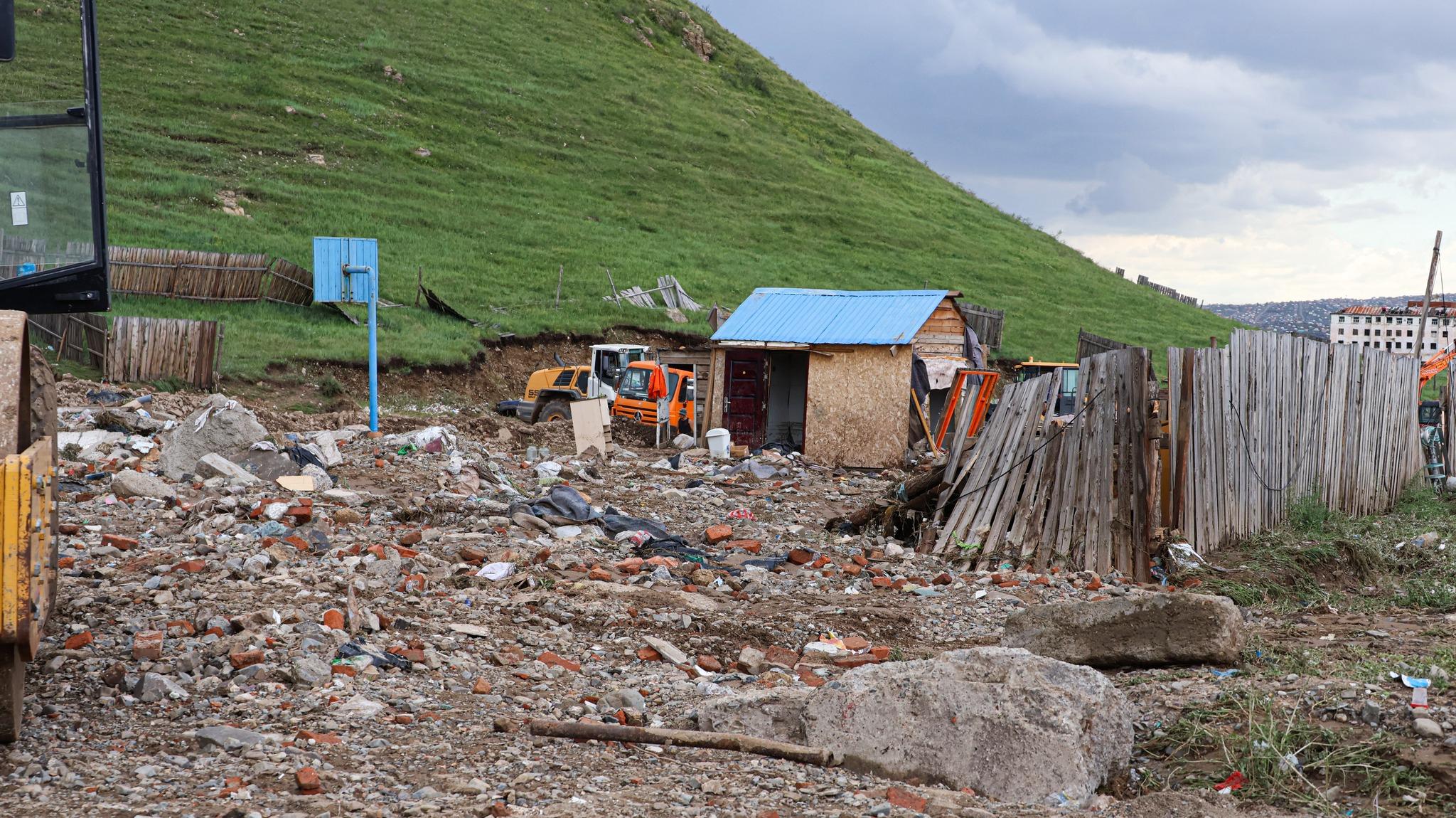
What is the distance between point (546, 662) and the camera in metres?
5.96

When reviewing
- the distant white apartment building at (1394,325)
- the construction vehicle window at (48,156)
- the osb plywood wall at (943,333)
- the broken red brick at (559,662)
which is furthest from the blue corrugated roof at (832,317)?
the distant white apartment building at (1394,325)

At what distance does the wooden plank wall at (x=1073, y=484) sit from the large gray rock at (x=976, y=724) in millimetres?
4027

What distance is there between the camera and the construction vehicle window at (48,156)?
15.8 ft

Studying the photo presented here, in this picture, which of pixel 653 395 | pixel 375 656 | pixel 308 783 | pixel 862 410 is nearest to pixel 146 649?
pixel 375 656

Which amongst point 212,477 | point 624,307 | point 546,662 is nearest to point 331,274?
point 212,477

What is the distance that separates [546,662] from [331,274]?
1049 centimetres

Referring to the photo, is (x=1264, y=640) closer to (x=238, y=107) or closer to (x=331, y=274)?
(x=331, y=274)

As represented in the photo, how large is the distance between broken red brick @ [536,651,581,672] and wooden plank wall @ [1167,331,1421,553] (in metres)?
5.18

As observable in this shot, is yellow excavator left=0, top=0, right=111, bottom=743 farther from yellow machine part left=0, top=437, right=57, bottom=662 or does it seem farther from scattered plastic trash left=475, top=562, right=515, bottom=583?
scattered plastic trash left=475, top=562, right=515, bottom=583

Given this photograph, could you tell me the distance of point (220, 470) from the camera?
31.7 ft

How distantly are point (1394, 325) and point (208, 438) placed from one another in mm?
→ 42513

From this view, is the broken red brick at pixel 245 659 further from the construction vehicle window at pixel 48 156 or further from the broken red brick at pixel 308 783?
the construction vehicle window at pixel 48 156

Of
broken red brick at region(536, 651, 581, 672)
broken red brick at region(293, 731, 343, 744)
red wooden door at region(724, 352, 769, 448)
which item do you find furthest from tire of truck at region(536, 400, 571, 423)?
broken red brick at region(293, 731, 343, 744)

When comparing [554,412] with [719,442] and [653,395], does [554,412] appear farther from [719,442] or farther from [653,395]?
[719,442]
